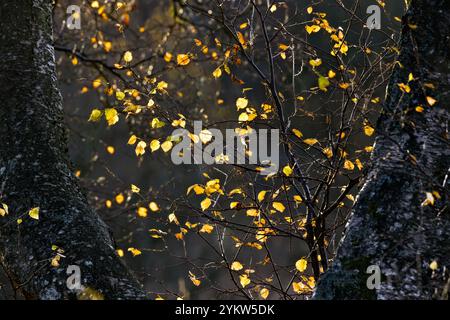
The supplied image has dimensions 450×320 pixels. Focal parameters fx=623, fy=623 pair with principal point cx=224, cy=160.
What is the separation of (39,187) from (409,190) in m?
2.05

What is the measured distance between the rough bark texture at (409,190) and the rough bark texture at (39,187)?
3.71 feet

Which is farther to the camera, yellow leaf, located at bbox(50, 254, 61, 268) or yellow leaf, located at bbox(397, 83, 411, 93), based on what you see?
yellow leaf, located at bbox(397, 83, 411, 93)

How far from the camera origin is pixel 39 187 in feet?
11.8

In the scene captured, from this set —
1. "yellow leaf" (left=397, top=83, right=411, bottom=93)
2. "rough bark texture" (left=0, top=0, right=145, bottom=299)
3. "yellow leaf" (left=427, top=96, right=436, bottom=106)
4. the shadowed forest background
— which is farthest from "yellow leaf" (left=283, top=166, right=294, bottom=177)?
the shadowed forest background

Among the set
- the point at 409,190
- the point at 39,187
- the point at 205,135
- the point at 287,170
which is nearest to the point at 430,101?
the point at 409,190

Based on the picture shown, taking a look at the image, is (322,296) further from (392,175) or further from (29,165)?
(29,165)

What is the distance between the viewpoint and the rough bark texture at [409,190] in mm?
2889

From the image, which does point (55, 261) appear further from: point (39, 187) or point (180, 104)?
point (180, 104)

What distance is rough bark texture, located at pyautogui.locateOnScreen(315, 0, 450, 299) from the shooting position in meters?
2.89

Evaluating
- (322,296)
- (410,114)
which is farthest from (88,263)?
(410,114)

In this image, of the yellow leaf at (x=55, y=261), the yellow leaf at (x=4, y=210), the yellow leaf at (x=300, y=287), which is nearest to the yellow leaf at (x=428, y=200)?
the yellow leaf at (x=55, y=261)

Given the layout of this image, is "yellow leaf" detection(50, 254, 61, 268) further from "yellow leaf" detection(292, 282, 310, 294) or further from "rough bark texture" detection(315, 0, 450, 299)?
"yellow leaf" detection(292, 282, 310, 294)

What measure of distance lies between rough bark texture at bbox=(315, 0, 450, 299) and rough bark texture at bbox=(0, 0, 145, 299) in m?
1.13
